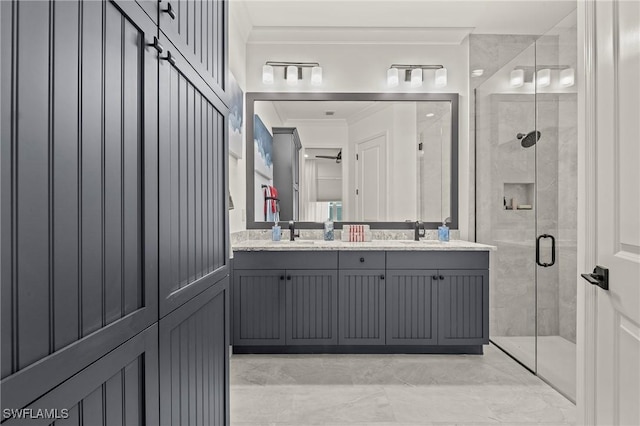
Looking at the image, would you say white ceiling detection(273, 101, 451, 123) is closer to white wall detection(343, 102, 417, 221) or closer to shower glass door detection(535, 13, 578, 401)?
white wall detection(343, 102, 417, 221)

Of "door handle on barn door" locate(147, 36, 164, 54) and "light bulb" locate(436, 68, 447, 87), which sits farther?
"light bulb" locate(436, 68, 447, 87)

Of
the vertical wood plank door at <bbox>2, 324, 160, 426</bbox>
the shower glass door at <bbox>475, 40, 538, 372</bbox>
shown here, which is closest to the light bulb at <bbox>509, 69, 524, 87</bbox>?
the shower glass door at <bbox>475, 40, 538, 372</bbox>

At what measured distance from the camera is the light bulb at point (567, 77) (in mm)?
2428

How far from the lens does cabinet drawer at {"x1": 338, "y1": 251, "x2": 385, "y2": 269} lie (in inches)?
112

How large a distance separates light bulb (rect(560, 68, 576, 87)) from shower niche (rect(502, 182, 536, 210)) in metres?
0.68

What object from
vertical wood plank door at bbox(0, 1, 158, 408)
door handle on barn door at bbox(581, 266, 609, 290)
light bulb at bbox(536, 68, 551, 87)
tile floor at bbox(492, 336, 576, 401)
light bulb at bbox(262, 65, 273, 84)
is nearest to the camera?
vertical wood plank door at bbox(0, 1, 158, 408)

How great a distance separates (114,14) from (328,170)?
2.67 m

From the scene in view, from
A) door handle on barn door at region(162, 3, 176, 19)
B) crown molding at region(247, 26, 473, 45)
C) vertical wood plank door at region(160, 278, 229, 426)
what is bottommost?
vertical wood plank door at region(160, 278, 229, 426)

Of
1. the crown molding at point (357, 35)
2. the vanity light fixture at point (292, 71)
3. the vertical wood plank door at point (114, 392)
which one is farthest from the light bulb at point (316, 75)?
the vertical wood plank door at point (114, 392)

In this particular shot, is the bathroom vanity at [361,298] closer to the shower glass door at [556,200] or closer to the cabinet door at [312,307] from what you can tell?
the cabinet door at [312,307]

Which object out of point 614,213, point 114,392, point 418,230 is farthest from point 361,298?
point 114,392

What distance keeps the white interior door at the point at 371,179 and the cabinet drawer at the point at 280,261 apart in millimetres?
669

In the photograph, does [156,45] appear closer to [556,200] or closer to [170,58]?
[170,58]

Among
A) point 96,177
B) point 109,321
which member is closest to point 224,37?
point 96,177
